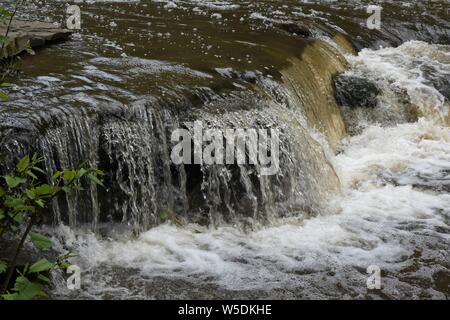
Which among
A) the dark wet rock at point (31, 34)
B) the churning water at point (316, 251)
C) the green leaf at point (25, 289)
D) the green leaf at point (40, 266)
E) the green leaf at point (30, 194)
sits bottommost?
the churning water at point (316, 251)

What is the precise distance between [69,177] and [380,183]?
5.43 m

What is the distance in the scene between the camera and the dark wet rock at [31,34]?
7488 millimetres

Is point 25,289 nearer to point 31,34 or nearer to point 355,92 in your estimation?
point 31,34

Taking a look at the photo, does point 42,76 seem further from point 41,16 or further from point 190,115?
point 41,16

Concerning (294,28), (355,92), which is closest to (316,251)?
(355,92)

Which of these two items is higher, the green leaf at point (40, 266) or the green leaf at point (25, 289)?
the green leaf at point (40, 266)

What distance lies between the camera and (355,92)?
9406 mm

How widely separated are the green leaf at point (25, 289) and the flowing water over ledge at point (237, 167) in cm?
210

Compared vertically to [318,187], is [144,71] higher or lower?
higher

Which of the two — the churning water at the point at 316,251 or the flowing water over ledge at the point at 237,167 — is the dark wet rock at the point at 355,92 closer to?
the flowing water over ledge at the point at 237,167

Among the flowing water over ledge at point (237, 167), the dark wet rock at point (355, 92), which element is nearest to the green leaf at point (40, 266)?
the flowing water over ledge at point (237, 167)

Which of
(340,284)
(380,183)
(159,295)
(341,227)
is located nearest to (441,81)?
(380,183)

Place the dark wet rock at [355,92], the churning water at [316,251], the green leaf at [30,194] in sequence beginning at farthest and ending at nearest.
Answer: the dark wet rock at [355,92]
the churning water at [316,251]
the green leaf at [30,194]

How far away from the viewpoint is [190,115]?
644 centimetres
